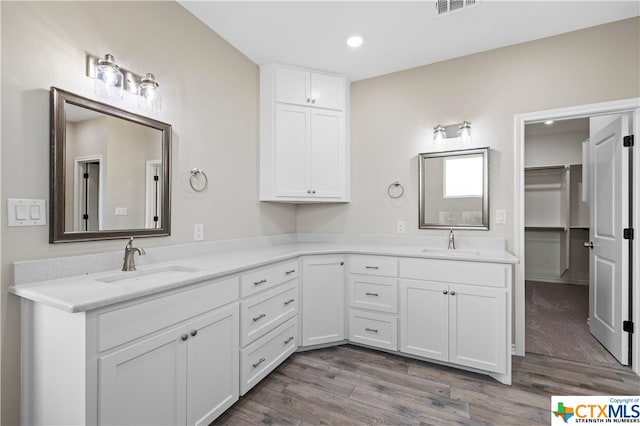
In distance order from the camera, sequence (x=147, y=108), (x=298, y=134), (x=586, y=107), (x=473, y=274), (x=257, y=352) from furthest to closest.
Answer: (x=298, y=134)
(x=586, y=107)
(x=473, y=274)
(x=257, y=352)
(x=147, y=108)

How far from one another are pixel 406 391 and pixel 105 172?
2.28 metres

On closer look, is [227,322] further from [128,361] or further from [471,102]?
[471,102]

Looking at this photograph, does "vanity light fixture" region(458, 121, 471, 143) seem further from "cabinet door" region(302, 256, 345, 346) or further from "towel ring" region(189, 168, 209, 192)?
"towel ring" region(189, 168, 209, 192)

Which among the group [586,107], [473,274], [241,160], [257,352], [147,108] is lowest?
[257,352]

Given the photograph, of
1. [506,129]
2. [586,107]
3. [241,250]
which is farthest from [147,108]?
[586,107]

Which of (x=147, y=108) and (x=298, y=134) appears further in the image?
(x=298, y=134)

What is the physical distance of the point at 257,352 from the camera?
6.44ft

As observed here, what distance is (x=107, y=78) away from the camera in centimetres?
158

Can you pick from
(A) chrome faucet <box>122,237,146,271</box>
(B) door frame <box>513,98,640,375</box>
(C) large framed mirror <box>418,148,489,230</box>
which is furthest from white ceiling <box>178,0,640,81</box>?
(A) chrome faucet <box>122,237,146,271</box>

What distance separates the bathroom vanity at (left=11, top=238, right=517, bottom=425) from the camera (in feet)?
3.76

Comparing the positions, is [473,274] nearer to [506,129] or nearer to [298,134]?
[506,129]

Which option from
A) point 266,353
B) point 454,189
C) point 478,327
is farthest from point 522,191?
point 266,353

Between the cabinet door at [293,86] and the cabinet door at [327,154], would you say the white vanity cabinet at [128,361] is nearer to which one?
the cabinet door at [327,154]

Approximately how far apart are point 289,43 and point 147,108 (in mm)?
1303
